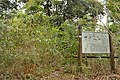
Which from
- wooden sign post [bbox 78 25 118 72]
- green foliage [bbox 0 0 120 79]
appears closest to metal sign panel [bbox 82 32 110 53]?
wooden sign post [bbox 78 25 118 72]

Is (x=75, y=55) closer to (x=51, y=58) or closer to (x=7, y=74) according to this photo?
(x=51, y=58)

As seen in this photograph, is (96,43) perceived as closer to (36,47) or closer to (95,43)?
(95,43)

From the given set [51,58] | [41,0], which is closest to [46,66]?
[51,58]

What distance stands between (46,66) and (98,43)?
1.56 metres

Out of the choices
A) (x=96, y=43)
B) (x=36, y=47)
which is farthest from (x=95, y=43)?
(x=36, y=47)

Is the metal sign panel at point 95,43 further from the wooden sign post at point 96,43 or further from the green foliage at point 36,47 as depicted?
the green foliage at point 36,47

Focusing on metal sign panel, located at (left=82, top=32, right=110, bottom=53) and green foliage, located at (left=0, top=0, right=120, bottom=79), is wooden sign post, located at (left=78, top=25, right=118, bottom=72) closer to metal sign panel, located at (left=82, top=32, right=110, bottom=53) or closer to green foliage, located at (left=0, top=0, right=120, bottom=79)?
metal sign panel, located at (left=82, top=32, right=110, bottom=53)

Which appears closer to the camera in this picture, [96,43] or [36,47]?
[36,47]

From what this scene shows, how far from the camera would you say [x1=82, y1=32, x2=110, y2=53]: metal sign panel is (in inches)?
238

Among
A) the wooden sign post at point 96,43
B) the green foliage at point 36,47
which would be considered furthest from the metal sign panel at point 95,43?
the green foliage at point 36,47

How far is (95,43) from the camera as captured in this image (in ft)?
20.0

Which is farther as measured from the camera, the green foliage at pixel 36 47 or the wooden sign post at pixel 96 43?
the wooden sign post at pixel 96 43

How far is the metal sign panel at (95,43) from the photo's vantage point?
19.9ft

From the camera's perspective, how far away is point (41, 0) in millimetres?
9766
